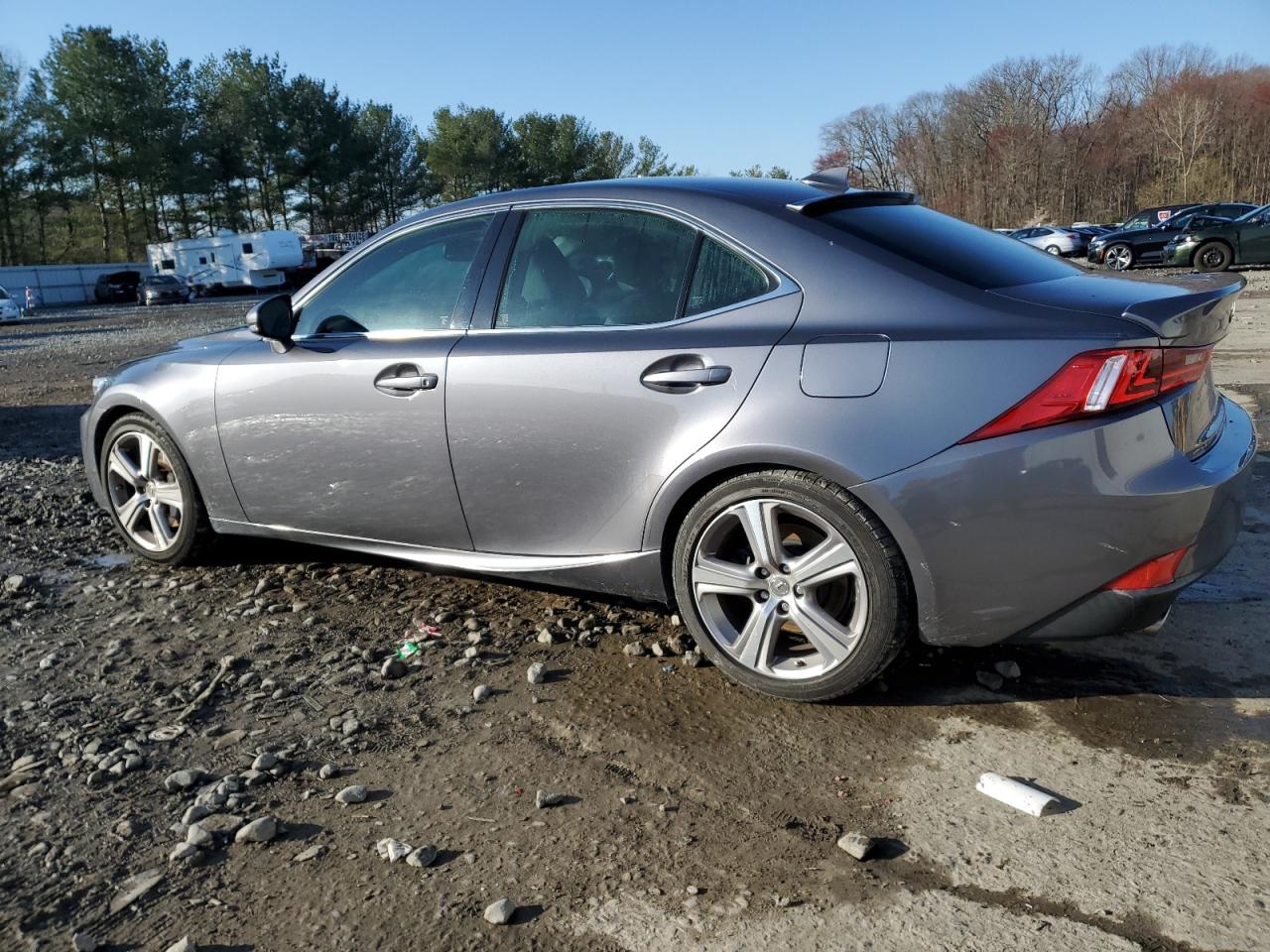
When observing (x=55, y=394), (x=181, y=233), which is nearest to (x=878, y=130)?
(x=181, y=233)

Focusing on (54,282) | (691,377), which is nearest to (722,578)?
(691,377)

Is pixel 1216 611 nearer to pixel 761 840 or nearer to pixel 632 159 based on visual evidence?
pixel 761 840

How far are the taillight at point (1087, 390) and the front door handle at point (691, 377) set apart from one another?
2.63 ft

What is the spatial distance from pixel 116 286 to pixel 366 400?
48.6 m

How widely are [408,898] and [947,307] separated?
211 centimetres

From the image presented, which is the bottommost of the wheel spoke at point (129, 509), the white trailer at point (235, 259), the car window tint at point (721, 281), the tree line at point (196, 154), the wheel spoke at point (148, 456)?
the wheel spoke at point (129, 509)

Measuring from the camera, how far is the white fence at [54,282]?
4728 centimetres

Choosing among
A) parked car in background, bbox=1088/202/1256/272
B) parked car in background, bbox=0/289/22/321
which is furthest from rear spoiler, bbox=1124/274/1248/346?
parked car in background, bbox=0/289/22/321

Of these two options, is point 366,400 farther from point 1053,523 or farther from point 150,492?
point 1053,523

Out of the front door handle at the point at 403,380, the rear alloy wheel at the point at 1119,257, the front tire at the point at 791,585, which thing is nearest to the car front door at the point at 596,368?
the front door handle at the point at 403,380

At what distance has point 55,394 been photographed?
12.5m

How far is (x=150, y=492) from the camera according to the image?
16.1ft

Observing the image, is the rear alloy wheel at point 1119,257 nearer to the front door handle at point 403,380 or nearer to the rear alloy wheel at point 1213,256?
the rear alloy wheel at point 1213,256

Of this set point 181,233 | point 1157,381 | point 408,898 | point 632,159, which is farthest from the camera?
point 632,159
